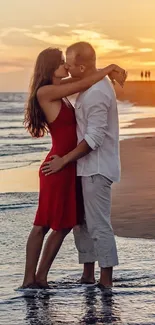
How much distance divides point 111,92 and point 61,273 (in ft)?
4.71

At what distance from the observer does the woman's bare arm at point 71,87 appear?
577cm

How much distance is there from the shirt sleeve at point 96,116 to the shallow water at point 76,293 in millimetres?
1007

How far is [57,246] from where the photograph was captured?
236 inches

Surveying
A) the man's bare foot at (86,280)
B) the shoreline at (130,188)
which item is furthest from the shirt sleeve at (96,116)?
the shoreline at (130,188)

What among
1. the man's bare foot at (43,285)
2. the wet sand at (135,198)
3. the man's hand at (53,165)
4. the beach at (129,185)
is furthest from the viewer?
the beach at (129,185)

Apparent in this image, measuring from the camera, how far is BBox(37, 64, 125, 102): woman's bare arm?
18.9ft

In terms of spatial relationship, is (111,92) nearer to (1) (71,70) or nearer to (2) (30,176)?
(1) (71,70)

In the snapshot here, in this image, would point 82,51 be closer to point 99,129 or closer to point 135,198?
point 99,129

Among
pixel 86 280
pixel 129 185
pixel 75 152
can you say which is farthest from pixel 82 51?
Answer: pixel 129 185

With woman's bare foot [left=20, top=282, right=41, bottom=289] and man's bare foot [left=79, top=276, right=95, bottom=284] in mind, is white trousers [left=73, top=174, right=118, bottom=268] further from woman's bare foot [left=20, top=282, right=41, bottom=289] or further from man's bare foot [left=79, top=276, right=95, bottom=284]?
woman's bare foot [left=20, top=282, right=41, bottom=289]

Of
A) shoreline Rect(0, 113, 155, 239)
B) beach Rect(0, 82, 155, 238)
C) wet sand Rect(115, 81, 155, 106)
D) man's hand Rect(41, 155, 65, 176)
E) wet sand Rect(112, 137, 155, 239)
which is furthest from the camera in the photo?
wet sand Rect(115, 81, 155, 106)

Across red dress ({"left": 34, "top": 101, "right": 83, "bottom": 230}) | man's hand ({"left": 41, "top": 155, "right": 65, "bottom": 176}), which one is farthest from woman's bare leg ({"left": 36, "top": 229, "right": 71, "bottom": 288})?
man's hand ({"left": 41, "top": 155, "right": 65, "bottom": 176})

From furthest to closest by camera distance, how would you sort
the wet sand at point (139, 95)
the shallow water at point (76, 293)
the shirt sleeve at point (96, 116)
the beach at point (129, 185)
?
1. the wet sand at point (139, 95)
2. the beach at point (129, 185)
3. the shirt sleeve at point (96, 116)
4. the shallow water at point (76, 293)

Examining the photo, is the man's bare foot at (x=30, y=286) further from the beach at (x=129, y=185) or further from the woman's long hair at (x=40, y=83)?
the beach at (x=129, y=185)
